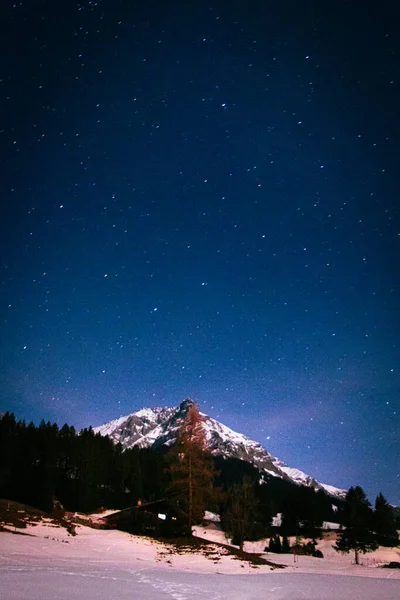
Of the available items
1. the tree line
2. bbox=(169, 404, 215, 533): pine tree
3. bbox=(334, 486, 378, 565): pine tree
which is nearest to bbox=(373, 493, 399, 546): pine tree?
the tree line

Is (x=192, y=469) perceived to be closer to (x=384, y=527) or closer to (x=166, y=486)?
(x=166, y=486)

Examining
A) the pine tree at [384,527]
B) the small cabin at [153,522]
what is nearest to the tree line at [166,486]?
the pine tree at [384,527]

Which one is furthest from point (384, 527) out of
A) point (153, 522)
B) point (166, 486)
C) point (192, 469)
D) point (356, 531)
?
point (192, 469)

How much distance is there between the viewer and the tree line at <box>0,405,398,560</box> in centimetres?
3556

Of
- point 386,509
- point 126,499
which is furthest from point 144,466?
point 386,509

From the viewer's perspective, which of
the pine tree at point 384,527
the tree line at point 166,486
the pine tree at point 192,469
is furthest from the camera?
the pine tree at point 384,527

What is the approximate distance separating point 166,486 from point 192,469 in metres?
5.34

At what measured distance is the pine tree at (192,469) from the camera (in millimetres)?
34406

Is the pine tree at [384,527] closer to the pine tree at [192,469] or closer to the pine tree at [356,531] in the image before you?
the pine tree at [356,531]

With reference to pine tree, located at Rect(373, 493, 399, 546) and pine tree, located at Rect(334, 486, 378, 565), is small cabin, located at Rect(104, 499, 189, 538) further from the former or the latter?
pine tree, located at Rect(373, 493, 399, 546)

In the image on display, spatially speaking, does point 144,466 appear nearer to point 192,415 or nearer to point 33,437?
point 33,437

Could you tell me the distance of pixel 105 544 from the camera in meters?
27.4

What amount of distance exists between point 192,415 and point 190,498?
7284 mm

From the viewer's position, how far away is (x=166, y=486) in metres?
38.1
